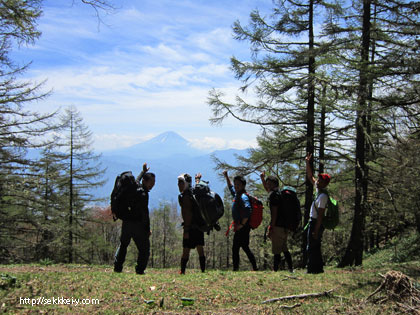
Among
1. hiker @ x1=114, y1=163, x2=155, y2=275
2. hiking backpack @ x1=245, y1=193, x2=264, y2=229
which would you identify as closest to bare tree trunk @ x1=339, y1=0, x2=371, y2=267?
hiking backpack @ x1=245, y1=193, x2=264, y2=229

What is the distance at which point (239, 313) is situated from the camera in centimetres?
446

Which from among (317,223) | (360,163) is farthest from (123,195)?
(360,163)

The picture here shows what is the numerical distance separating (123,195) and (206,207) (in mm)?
1677

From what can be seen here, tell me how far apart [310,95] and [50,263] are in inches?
388

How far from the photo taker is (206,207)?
6898 millimetres

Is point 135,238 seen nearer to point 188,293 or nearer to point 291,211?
point 188,293

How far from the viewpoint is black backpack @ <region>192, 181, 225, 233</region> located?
6895 mm

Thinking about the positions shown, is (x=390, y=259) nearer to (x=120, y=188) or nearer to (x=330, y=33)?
(x=330, y=33)

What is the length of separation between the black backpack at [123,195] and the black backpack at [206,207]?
1.25 m

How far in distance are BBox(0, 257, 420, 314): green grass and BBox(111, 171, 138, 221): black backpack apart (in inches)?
50.2

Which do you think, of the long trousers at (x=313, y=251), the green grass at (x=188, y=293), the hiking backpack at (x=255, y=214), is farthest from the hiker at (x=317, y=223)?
the hiking backpack at (x=255, y=214)

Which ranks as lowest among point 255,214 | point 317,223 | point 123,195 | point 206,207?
point 317,223

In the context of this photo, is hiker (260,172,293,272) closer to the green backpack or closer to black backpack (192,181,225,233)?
the green backpack

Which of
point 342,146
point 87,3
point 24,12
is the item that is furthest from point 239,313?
point 342,146
